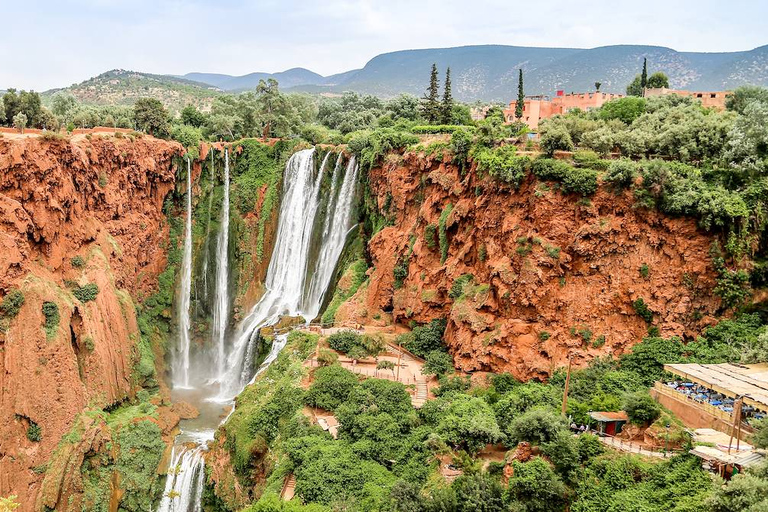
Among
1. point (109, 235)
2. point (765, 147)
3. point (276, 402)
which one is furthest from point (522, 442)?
point (109, 235)

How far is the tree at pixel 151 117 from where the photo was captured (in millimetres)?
44156

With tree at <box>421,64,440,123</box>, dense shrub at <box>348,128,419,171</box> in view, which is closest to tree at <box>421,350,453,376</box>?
dense shrub at <box>348,128,419,171</box>

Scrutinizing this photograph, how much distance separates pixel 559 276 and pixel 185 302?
27.2m

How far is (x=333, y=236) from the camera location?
1638 inches

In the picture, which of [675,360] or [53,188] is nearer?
[675,360]

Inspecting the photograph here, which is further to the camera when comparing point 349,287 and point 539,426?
point 349,287

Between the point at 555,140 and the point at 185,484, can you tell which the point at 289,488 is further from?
the point at 555,140

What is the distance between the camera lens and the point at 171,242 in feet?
142

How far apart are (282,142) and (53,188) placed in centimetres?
1933

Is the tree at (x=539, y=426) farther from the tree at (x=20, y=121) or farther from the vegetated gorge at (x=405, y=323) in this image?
the tree at (x=20, y=121)

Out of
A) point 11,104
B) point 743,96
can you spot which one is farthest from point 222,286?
point 743,96

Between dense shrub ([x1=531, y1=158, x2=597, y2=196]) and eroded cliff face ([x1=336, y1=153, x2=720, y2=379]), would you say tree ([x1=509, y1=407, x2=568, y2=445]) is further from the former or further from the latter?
dense shrub ([x1=531, y1=158, x2=597, y2=196])

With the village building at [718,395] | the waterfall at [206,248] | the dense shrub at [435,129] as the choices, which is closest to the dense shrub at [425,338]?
the village building at [718,395]

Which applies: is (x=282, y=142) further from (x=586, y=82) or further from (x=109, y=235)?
(x=586, y=82)
